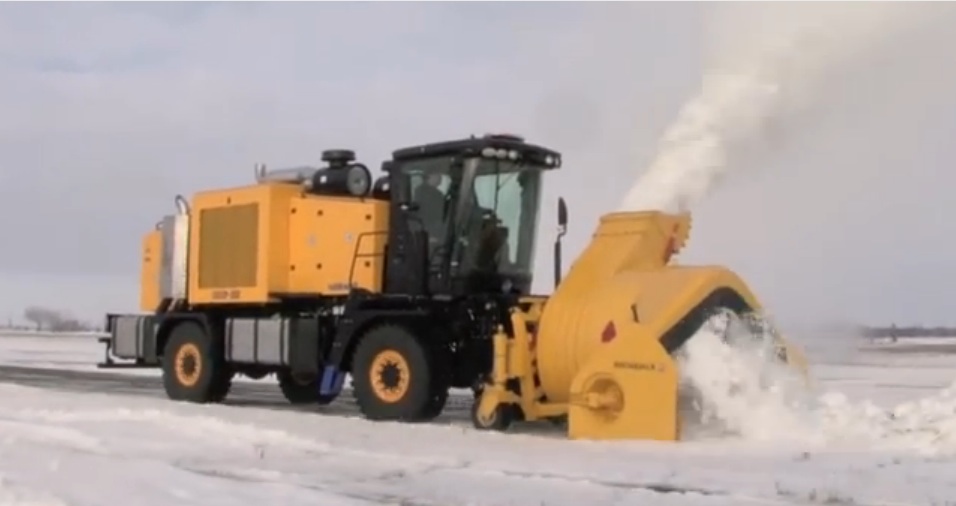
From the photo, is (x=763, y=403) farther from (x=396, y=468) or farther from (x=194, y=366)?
(x=194, y=366)

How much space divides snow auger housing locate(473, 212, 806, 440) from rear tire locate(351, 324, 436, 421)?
756 mm

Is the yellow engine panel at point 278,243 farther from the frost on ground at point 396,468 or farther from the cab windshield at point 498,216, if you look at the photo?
the frost on ground at point 396,468

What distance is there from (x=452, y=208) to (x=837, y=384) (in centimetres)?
1089

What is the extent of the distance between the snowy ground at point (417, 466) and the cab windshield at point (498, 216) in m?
2.11

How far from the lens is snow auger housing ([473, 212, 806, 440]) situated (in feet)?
39.3

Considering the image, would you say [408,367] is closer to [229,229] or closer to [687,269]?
[687,269]

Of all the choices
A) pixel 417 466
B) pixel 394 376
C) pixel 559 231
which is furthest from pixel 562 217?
pixel 417 466

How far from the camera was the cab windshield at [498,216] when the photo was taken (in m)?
14.9

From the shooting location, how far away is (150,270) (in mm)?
19672

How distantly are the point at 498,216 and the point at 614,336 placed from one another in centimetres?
314

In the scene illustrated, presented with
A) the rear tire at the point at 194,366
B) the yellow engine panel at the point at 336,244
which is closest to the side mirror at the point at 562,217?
the yellow engine panel at the point at 336,244

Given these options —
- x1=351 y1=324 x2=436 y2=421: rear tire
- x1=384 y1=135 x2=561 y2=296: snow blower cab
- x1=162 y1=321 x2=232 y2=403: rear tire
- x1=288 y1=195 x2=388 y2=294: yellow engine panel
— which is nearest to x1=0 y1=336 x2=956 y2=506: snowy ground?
x1=351 y1=324 x2=436 y2=421: rear tire

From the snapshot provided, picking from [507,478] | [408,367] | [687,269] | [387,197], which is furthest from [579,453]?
[387,197]

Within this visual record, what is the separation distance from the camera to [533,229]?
15.5 m
